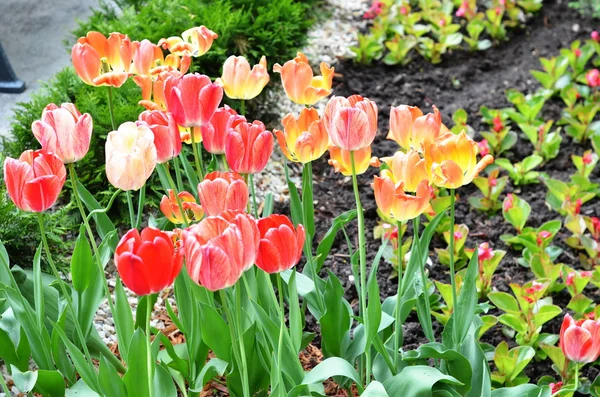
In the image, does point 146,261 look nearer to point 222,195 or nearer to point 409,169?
point 222,195

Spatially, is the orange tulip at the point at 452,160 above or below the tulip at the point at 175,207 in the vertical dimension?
above

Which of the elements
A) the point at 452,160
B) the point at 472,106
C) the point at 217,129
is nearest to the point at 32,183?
the point at 217,129

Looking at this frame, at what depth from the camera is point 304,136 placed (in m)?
1.65

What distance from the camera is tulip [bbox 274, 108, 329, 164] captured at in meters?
1.67

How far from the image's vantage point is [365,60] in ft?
13.9

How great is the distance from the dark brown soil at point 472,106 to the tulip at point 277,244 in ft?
3.84

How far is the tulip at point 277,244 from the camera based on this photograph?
1.34 meters

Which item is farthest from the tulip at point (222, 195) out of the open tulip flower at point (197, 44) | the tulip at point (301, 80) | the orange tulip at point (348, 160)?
the open tulip flower at point (197, 44)

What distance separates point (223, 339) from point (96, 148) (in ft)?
4.32

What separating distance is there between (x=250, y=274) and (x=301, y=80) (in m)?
0.46

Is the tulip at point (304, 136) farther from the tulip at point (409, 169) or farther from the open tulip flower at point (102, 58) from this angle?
the open tulip flower at point (102, 58)

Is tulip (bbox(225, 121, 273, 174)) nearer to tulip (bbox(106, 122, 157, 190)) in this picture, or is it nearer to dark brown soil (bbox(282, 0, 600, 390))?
tulip (bbox(106, 122, 157, 190))

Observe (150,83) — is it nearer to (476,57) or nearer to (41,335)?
(41,335)

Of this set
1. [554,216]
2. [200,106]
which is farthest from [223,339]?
[554,216]
